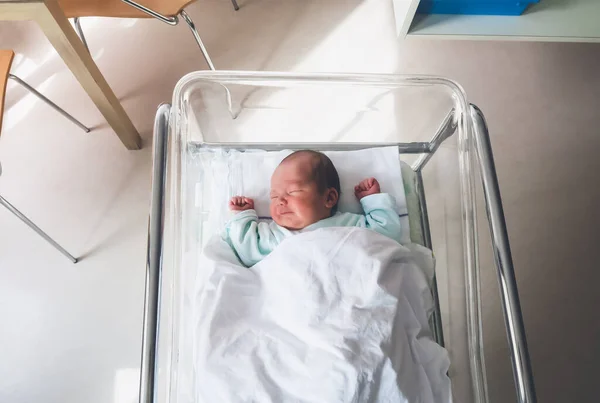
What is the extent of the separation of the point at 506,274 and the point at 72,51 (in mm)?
1086

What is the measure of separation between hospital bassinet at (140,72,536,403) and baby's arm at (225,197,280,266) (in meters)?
0.09

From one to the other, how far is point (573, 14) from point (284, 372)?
1.36 meters

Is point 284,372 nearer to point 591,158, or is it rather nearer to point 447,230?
point 447,230

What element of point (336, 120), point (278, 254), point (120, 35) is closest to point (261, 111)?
point (336, 120)

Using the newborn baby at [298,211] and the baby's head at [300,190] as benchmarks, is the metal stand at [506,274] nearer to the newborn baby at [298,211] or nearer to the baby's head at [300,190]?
the newborn baby at [298,211]

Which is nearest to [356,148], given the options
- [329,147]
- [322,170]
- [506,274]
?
[329,147]

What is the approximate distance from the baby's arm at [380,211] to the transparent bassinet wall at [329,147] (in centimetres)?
13

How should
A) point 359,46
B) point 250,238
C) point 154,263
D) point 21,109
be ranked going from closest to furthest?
point 154,263, point 250,238, point 21,109, point 359,46

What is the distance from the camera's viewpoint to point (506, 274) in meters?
0.82

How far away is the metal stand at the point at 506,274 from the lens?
0.77 meters

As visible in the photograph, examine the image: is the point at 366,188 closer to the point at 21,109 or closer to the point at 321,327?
the point at 321,327

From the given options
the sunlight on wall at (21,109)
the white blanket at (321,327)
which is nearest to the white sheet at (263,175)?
the white blanket at (321,327)

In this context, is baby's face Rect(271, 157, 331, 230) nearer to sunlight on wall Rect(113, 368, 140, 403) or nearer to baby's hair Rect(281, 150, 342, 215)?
baby's hair Rect(281, 150, 342, 215)

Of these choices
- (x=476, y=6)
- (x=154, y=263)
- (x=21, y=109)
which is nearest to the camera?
(x=154, y=263)
